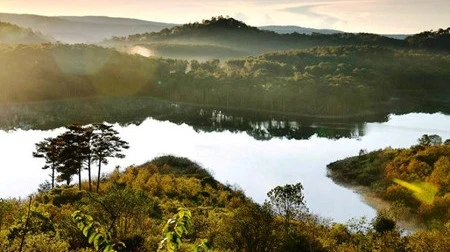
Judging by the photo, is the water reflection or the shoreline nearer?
the shoreline

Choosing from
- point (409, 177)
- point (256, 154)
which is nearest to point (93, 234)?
point (409, 177)

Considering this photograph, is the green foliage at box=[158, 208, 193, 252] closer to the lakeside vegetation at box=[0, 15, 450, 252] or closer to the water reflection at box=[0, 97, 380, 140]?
the lakeside vegetation at box=[0, 15, 450, 252]

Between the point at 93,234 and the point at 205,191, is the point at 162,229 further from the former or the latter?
the point at 205,191

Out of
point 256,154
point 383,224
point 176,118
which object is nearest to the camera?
point 383,224

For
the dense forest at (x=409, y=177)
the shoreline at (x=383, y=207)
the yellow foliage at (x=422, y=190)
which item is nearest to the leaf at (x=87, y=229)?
the shoreline at (x=383, y=207)

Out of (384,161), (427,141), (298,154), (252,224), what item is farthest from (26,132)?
(252,224)

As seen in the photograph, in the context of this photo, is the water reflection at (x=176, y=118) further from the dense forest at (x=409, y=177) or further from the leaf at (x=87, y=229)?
the leaf at (x=87, y=229)

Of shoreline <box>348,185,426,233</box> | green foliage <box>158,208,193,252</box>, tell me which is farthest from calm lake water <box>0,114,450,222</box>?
green foliage <box>158,208,193,252</box>
